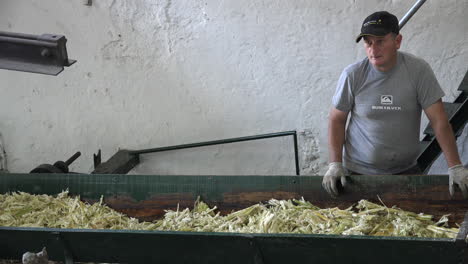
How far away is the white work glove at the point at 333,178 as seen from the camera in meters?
4.71

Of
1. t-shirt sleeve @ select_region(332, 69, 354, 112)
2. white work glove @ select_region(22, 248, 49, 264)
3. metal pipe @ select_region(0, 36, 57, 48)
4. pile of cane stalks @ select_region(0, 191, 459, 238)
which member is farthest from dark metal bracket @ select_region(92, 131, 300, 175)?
white work glove @ select_region(22, 248, 49, 264)

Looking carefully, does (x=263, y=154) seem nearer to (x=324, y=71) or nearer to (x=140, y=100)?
(x=324, y=71)

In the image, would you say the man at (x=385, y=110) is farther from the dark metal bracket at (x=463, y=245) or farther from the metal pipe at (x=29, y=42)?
the metal pipe at (x=29, y=42)

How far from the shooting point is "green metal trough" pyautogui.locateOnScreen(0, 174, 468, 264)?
3.54 meters

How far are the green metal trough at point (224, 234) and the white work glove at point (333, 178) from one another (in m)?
0.13

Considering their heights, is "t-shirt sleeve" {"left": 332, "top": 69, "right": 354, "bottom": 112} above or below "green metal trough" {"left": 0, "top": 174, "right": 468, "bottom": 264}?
above

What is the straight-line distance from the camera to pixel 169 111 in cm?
721

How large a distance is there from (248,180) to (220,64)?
2286 mm

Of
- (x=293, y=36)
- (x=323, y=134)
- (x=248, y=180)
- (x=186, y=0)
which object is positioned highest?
(x=186, y=0)

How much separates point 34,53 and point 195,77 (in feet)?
10.5

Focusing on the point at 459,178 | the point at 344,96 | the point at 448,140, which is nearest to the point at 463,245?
the point at 459,178

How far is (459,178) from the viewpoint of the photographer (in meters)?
4.43

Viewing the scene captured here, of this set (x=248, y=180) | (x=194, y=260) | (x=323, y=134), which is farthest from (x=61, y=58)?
(x=323, y=134)

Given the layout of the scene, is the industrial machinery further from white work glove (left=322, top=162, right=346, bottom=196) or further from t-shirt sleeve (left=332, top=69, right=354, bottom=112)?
t-shirt sleeve (left=332, top=69, right=354, bottom=112)
